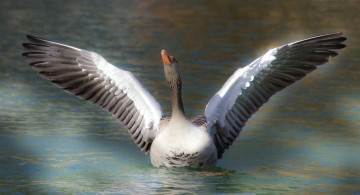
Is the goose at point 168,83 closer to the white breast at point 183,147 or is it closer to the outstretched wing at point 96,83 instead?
the outstretched wing at point 96,83

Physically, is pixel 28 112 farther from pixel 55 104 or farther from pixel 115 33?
pixel 115 33

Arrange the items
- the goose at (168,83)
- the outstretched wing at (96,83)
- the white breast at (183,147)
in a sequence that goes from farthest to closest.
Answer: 1. the outstretched wing at (96,83)
2. the goose at (168,83)
3. the white breast at (183,147)

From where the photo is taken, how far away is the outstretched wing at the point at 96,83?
10.9 meters

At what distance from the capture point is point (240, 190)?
9758 millimetres

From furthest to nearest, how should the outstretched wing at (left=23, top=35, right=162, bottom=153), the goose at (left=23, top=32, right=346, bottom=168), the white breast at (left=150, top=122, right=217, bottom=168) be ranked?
the outstretched wing at (left=23, top=35, right=162, bottom=153) → the goose at (left=23, top=32, right=346, bottom=168) → the white breast at (left=150, top=122, right=217, bottom=168)

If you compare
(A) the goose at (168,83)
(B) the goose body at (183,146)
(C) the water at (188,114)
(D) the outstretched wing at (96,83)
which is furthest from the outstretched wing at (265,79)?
(D) the outstretched wing at (96,83)

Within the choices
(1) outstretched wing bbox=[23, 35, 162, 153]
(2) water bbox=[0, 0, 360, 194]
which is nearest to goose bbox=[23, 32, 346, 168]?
(1) outstretched wing bbox=[23, 35, 162, 153]

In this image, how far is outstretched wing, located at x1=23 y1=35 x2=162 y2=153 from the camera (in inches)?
428

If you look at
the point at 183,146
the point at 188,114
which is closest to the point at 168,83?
the point at 183,146

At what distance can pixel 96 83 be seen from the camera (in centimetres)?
1110

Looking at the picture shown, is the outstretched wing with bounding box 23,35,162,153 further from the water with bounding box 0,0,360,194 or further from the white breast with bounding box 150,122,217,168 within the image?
the white breast with bounding box 150,122,217,168

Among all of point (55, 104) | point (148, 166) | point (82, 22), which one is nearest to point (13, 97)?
point (55, 104)

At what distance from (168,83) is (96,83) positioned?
43.8 inches

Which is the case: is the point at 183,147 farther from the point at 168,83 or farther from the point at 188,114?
the point at 188,114
